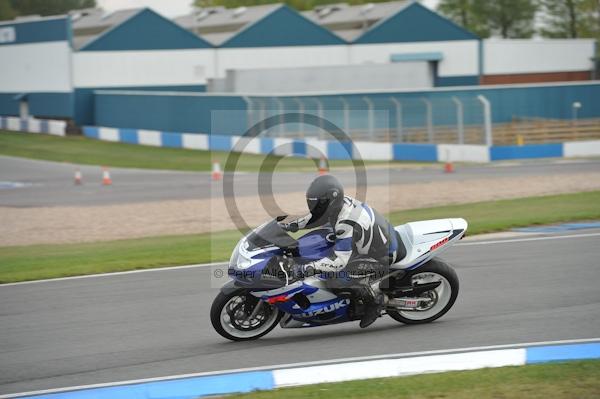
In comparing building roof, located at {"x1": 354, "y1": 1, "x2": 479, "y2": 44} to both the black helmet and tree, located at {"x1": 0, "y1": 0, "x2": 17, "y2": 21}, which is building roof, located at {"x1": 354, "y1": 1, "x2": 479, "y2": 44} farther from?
the black helmet

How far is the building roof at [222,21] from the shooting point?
55844 mm

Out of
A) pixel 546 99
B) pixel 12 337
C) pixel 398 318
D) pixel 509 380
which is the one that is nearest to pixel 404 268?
pixel 398 318

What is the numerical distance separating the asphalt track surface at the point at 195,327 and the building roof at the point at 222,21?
42.9 metres

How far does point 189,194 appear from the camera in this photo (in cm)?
2445

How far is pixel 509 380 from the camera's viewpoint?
6895 mm

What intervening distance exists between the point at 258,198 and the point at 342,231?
14.6 meters

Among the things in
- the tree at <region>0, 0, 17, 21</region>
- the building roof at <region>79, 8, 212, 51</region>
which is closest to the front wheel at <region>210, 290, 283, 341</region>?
the building roof at <region>79, 8, 212, 51</region>

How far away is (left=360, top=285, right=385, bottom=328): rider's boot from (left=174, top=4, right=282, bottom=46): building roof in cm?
4562

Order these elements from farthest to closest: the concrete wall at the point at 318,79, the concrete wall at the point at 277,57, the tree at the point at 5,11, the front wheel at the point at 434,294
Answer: the tree at the point at 5,11, the concrete wall at the point at 277,57, the concrete wall at the point at 318,79, the front wheel at the point at 434,294

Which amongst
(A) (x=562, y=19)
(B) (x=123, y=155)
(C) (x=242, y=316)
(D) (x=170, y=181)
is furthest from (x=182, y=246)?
(A) (x=562, y=19)

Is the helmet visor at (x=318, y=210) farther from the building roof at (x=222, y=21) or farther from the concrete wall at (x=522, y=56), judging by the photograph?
the concrete wall at (x=522, y=56)

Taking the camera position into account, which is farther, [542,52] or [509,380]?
[542,52]


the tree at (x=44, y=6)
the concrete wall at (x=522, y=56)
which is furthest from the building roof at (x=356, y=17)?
the tree at (x=44, y=6)

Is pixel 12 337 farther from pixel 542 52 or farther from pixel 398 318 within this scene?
pixel 542 52
